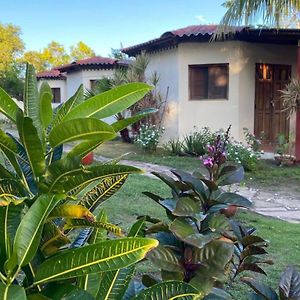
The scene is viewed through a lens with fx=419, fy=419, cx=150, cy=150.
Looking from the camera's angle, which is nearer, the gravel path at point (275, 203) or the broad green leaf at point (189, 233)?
the broad green leaf at point (189, 233)

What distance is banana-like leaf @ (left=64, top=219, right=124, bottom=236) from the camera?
1.25m

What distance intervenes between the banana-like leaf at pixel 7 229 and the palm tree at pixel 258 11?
8.59 metres

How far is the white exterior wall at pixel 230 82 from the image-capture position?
40.1 ft

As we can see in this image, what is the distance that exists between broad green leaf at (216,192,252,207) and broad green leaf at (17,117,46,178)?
2.17ft

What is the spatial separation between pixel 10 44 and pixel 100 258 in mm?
37001

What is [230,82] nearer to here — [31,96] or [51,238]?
[31,96]

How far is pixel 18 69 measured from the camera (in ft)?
94.7

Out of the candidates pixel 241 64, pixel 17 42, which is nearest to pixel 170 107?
pixel 241 64

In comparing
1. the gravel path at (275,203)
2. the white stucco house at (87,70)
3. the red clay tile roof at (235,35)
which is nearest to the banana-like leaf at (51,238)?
the gravel path at (275,203)

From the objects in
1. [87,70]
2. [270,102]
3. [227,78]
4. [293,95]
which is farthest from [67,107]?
[87,70]

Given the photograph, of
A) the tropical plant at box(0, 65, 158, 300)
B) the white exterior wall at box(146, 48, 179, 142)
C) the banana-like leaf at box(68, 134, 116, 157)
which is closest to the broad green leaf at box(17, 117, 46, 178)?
the tropical plant at box(0, 65, 158, 300)

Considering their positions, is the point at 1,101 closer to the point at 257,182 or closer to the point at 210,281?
the point at 210,281

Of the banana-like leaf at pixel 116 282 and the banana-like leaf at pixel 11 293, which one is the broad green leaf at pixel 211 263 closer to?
the banana-like leaf at pixel 116 282

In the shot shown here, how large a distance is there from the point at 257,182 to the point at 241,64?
501 centimetres
